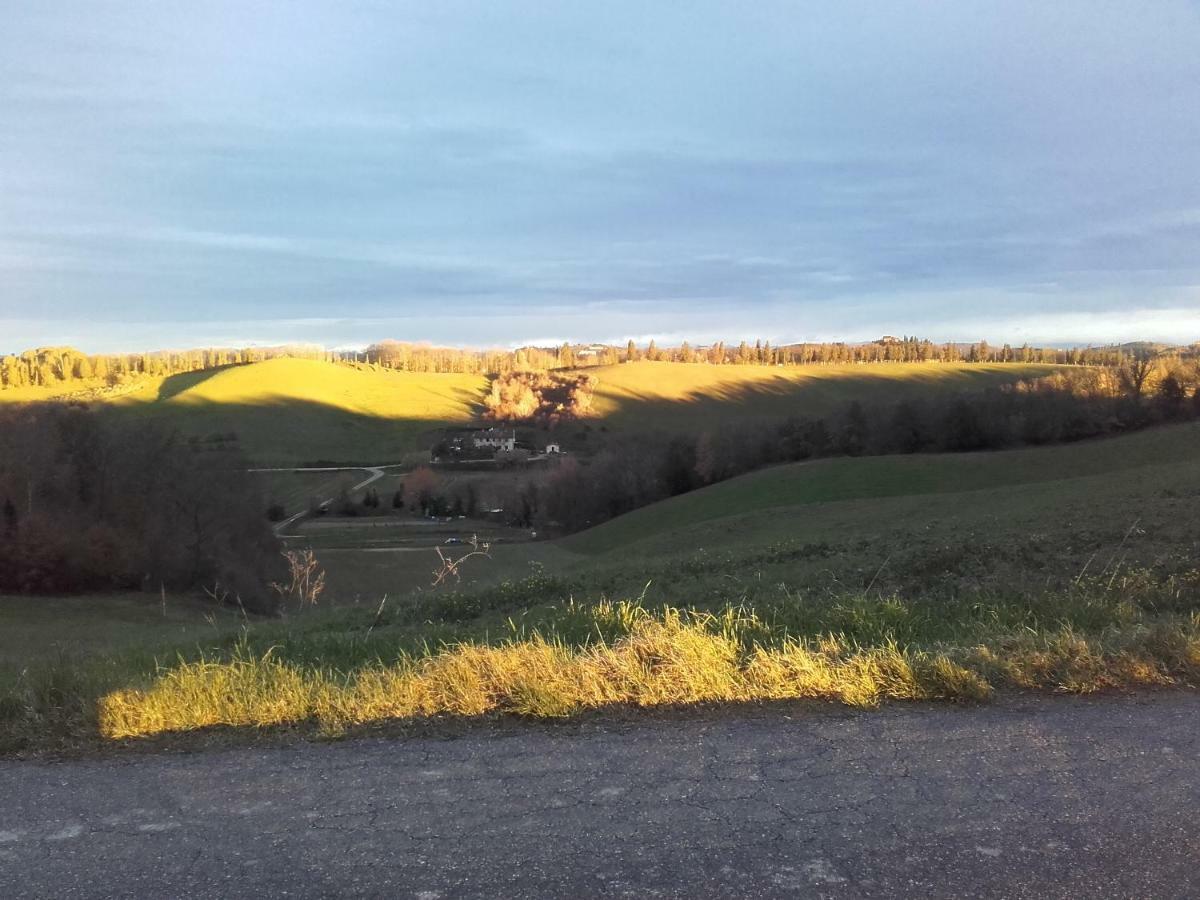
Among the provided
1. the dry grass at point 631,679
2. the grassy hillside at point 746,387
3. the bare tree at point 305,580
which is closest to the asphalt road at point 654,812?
the dry grass at point 631,679

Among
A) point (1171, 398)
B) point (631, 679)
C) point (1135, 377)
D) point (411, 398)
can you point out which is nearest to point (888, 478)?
point (1171, 398)

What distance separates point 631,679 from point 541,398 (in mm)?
99603

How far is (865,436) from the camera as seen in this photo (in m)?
65.1

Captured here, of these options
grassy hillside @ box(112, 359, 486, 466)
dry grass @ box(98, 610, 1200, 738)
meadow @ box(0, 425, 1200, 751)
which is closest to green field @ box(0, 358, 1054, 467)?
grassy hillside @ box(112, 359, 486, 466)

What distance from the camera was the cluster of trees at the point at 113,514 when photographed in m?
32.9

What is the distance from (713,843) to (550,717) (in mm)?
1400

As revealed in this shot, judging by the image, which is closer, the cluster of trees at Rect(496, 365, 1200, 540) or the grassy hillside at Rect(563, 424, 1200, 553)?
the grassy hillside at Rect(563, 424, 1200, 553)

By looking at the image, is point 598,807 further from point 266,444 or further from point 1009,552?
point 266,444

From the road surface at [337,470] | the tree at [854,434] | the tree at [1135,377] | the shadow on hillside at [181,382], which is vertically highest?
the tree at [1135,377]

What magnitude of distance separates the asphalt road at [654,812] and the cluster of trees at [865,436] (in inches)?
2316

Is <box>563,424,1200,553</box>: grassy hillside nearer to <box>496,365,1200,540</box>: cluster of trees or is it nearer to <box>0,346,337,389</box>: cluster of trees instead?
<box>496,365,1200,540</box>: cluster of trees

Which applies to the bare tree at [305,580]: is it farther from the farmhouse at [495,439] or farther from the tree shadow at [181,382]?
the tree shadow at [181,382]

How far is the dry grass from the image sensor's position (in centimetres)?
435

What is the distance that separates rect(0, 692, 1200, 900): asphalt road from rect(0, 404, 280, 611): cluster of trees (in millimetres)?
32556
